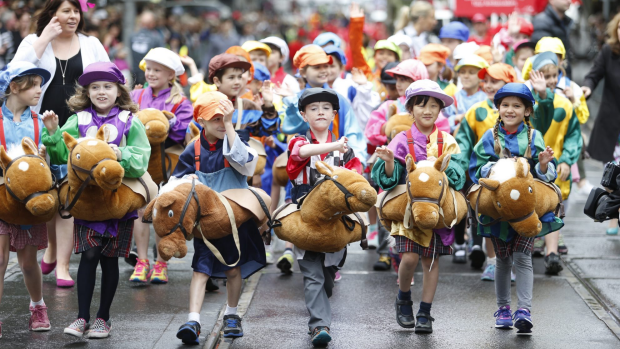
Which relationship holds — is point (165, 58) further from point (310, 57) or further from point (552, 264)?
point (552, 264)

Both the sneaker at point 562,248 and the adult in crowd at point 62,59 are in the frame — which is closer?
the adult in crowd at point 62,59

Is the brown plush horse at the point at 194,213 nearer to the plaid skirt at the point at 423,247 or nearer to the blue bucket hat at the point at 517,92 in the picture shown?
the plaid skirt at the point at 423,247

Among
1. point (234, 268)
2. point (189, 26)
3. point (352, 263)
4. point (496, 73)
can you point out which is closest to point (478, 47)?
point (496, 73)

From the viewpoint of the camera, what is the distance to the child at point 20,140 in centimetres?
577

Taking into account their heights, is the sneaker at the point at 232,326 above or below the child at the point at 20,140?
below

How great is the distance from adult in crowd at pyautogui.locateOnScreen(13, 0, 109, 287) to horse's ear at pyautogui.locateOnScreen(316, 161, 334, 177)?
2.59m

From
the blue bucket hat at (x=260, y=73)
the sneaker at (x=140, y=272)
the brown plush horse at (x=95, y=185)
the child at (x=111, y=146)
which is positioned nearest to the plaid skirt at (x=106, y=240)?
the child at (x=111, y=146)

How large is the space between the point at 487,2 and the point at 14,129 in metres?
9.42

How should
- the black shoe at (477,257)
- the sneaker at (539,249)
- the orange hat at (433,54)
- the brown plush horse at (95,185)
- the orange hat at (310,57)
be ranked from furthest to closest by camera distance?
the orange hat at (433,54) → the sneaker at (539,249) → the black shoe at (477,257) → the orange hat at (310,57) → the brown plush horse at (95,185)

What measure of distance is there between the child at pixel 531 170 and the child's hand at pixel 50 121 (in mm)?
2975

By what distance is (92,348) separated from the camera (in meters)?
5.50

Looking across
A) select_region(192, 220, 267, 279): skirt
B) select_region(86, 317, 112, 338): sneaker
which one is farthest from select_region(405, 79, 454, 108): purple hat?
select_region(86, 317, 112, 338): sneaker

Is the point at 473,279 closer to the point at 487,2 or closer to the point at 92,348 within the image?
the point at 92,348

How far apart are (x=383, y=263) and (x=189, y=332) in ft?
9.68
